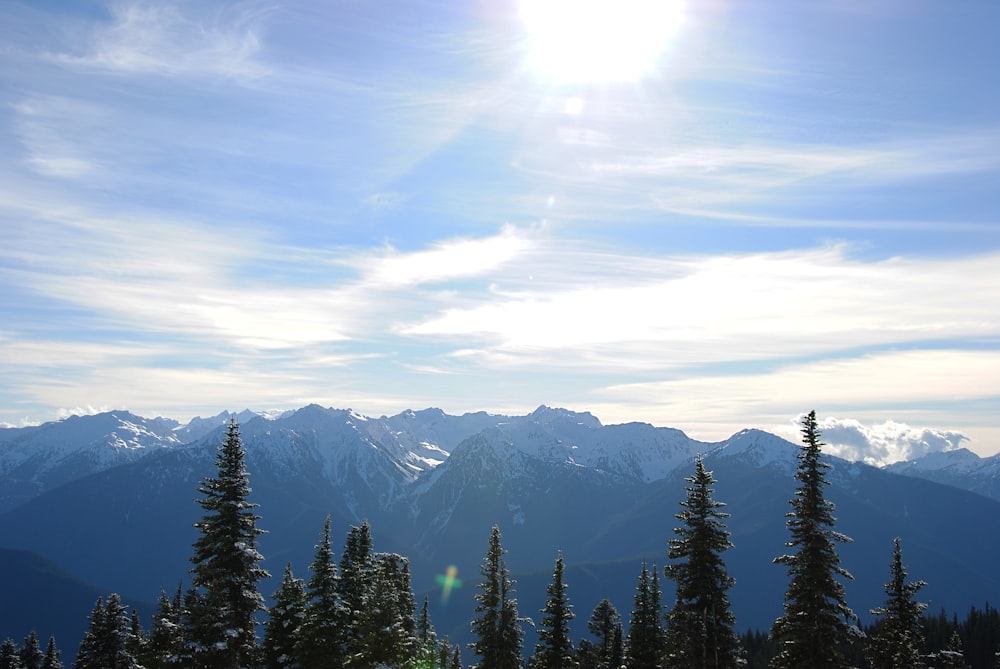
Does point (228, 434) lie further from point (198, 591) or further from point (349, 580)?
point (349, 580)

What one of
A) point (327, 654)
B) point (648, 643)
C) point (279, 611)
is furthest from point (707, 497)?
point (279, 611)

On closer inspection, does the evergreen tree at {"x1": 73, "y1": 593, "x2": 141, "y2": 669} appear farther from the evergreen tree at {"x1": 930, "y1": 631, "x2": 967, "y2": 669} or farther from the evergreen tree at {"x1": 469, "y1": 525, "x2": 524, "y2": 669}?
the evergreen tree at {"x1": 930, "y1": 631, "x2": 967, "y2": 669}

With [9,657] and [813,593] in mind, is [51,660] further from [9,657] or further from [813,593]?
[813,593]

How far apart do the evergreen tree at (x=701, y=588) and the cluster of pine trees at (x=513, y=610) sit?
0.06 m

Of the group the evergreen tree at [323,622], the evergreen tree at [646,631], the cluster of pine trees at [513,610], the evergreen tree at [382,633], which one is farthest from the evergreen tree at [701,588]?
the evergreen tree at [323,622]

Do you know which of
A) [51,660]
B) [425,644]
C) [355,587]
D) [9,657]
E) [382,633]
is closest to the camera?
[382,633]

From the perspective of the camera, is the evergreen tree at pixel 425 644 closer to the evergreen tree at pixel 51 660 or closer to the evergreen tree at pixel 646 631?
the evergreen tree at pixel 646 631

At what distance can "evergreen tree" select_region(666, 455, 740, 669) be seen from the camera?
34.4m

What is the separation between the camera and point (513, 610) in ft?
154

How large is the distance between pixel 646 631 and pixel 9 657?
66.8 m

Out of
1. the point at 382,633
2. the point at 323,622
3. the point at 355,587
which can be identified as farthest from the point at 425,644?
the point at 382,633

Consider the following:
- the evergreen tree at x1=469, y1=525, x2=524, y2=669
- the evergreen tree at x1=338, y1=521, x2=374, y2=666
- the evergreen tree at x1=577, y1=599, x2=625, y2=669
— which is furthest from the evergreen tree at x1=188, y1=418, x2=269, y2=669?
the evergreen tree at x1=577, y1=599, x2=625, y2=669

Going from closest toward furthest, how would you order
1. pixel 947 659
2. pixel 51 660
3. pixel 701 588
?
pixel 701 588 < pixel 947 659 < pixel 51 660

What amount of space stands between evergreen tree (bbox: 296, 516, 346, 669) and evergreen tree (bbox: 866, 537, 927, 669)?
1076 inches
